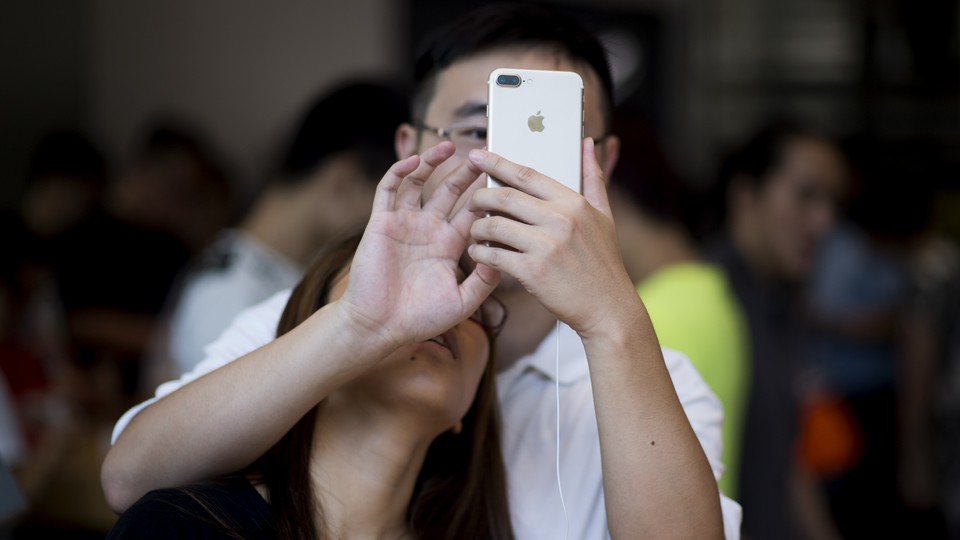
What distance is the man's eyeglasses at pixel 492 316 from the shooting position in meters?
1.54

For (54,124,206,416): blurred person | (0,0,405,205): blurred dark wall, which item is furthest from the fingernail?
(0,0,405,205): blurred dark wall

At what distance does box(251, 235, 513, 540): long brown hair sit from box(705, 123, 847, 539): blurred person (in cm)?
118

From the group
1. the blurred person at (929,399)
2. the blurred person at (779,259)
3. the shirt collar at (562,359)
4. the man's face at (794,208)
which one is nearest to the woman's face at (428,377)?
the shirt collar at (562,359)

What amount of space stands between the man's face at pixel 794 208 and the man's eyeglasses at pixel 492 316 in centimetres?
152

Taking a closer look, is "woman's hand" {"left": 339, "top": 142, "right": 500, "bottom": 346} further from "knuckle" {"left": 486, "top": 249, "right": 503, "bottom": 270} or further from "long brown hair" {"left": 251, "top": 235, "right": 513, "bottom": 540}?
"long brown hair" {"left": 251, "top": 235, "right": 513, "bottom": 540}

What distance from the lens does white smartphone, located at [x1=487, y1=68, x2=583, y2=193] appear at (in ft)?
4.15

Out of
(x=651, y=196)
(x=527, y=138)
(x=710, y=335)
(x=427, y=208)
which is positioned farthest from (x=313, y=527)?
(x=651, y=196)

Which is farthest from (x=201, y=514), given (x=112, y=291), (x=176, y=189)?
(x=176, y=189)

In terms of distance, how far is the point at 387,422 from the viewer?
1429mm

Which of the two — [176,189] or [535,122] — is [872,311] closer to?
[176,189]

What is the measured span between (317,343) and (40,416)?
2.20m

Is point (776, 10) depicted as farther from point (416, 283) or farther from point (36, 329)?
point (416, 283)

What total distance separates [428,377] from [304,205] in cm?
130

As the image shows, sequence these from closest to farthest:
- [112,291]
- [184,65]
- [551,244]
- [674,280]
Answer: [551,244] → [674,280] → [112,291] → [184,65]
